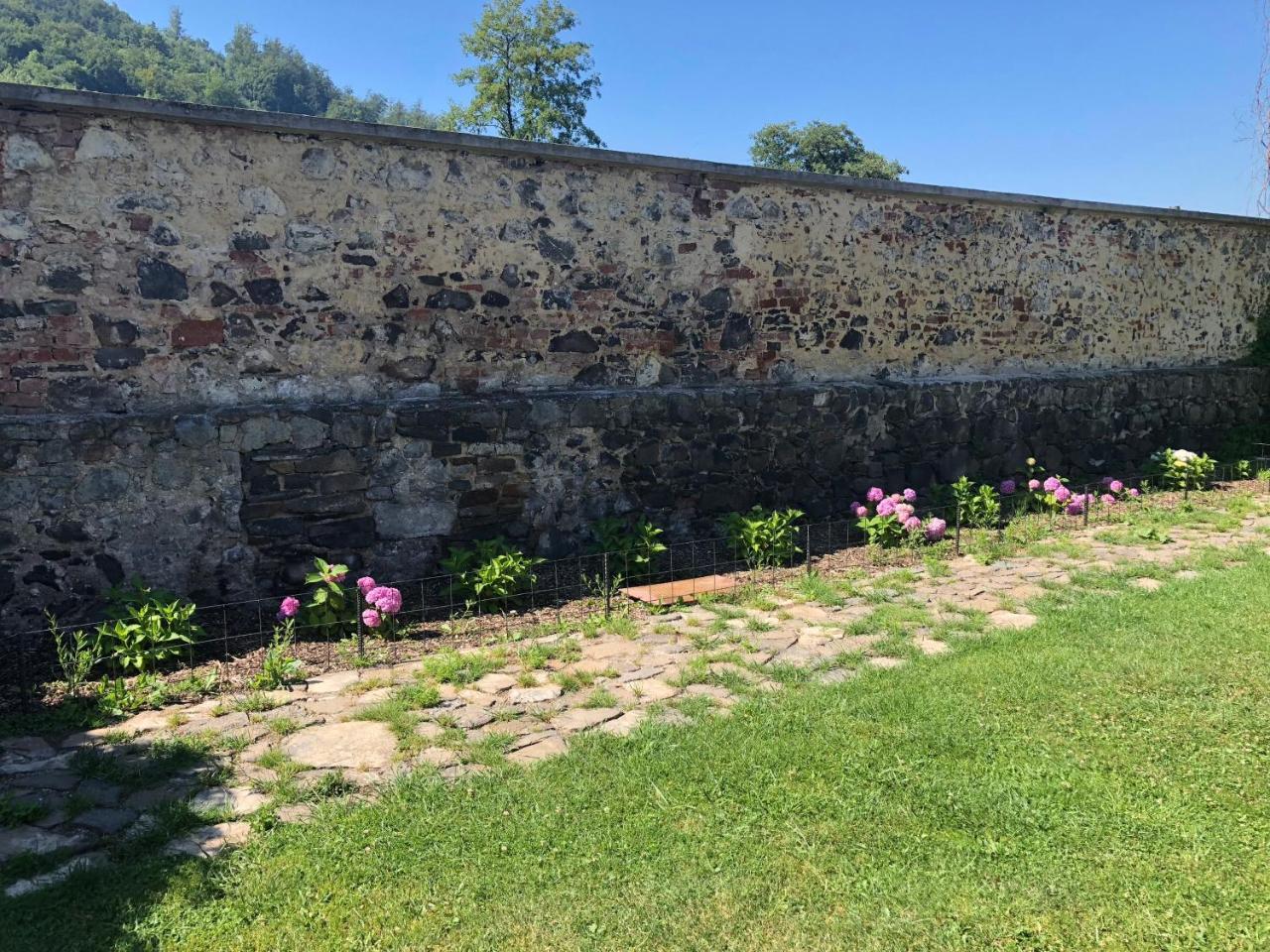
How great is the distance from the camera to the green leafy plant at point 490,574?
20.6ft

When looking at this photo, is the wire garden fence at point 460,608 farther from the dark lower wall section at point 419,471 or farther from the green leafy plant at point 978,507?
the dark lower wall section at point 419,471

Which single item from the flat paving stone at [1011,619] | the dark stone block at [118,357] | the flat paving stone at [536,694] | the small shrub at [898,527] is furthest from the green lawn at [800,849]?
the dark stone block at [118,357]

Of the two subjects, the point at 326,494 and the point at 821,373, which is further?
the point at 821,373

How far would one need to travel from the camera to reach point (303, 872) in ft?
9.98

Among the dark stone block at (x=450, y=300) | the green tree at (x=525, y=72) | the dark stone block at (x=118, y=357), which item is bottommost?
the dark stone block at (x=118, y=357)

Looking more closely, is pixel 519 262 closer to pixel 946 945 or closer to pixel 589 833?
pixel 589 833

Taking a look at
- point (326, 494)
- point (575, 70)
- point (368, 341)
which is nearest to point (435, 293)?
point (368, 341)

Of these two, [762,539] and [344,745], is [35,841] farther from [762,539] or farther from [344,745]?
[762,539]

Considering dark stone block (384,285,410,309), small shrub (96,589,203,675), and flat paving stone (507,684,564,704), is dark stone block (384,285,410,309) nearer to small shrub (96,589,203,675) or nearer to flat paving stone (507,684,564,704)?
small shrub (96,589,203,675)

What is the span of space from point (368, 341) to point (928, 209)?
604 centimetres

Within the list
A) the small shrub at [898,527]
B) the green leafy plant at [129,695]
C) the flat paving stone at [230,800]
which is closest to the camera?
the flat paving stone at [230,800]

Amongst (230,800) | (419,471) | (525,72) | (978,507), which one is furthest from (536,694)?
(525,72)

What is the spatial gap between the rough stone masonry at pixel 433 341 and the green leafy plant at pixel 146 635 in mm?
532

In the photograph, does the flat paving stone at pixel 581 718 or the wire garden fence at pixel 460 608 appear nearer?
the flat paving stone at pixel 581 718
